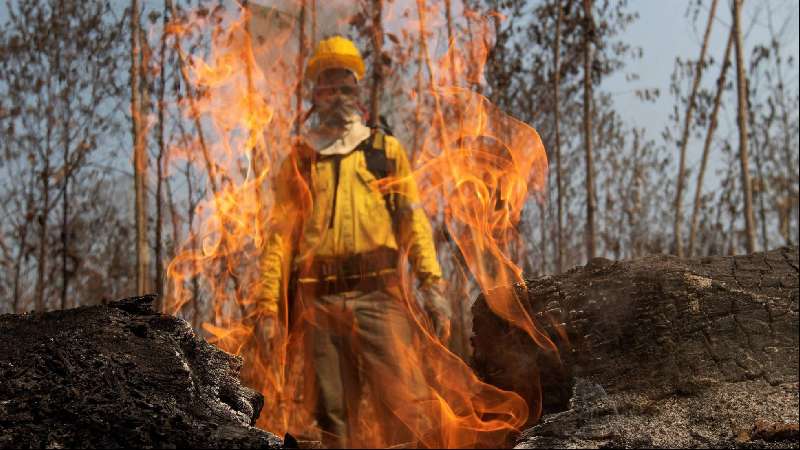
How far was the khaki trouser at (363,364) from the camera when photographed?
3891 millimetres

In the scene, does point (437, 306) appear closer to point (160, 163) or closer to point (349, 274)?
point (349, 274)

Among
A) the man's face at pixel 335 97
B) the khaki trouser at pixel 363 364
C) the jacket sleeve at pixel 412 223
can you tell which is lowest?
the khaki trouser at pixel 363 364

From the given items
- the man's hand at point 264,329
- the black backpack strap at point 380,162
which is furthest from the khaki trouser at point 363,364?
the black backpack strap at point 380,162

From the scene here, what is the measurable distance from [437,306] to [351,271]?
0.55 m

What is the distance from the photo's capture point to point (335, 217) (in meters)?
3.99

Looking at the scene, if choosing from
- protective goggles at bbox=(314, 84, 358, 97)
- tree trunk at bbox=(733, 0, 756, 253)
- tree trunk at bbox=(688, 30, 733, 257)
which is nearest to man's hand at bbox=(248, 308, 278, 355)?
protective goggles at bbox=(314, 84, 358, 97)

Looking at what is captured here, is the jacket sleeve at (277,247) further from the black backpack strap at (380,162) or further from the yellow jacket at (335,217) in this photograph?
the black backpack strap at (380,162)

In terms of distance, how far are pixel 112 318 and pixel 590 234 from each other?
648 centimetres

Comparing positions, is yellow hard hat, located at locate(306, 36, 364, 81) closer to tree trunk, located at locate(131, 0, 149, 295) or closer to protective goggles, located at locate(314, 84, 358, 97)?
protective goggles, located at locate(314, 84, 358, 97)

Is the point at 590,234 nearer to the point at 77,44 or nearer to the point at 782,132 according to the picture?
the point at 77,44

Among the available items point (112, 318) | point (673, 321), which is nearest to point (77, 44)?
point (112, 318)

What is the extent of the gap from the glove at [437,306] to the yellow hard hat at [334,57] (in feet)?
4.61

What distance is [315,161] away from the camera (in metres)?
4.13

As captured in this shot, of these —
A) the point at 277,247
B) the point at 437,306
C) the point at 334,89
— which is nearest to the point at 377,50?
the point at 334,89
